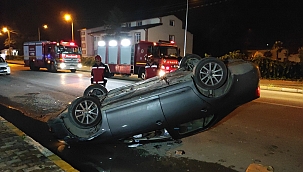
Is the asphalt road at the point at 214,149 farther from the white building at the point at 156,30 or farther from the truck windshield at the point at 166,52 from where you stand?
the white building at the point at 156,30

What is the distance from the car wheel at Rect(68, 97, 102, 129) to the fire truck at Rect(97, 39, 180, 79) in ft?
27.9

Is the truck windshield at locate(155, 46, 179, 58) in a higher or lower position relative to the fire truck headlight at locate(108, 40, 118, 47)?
lower

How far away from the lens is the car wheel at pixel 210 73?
14.5 ft

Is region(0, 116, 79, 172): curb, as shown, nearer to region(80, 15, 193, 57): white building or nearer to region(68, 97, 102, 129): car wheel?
region(68, 97, 102, 129): car wheel

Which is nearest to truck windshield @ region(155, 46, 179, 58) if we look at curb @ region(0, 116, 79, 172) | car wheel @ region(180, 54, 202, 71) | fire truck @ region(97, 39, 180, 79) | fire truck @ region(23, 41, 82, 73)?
fire truck @ region(97, 39, 180, 79)

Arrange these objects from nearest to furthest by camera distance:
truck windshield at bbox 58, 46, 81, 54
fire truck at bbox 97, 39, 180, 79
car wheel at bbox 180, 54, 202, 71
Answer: car wheel at bbox 180, 54, 202, 71 → fire truck at bbox 97, 39, 180, 79 → truck windshield at bbox 58, 46, 81, 54

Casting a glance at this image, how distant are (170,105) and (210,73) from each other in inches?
32.6

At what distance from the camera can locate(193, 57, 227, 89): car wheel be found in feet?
14.5

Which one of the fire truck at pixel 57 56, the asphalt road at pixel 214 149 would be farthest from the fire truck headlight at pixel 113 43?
the asphalt road at pixel 214 149

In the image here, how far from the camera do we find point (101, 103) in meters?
4.91

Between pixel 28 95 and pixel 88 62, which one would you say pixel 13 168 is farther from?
pixel 88 62

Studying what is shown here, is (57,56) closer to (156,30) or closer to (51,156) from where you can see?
(156,30)

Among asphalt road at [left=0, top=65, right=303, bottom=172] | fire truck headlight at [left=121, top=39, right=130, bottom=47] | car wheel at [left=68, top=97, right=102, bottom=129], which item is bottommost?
asphalt road at [left=0, top=65, right=303, bottom=172]

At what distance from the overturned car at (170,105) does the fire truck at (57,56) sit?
1979cm
